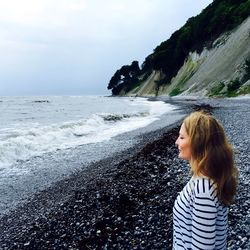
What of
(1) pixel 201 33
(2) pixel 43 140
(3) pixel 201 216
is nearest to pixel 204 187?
(3) pixel 201 216

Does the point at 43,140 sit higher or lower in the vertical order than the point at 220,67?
lower

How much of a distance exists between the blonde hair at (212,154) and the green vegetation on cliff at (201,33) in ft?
262

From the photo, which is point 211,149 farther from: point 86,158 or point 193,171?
point 86,158

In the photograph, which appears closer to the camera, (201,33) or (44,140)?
(44,140)

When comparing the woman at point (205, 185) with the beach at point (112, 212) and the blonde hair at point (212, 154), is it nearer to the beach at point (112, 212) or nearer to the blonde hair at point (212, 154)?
the blonde hair at point (212, 154)

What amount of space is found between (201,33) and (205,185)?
95.7 metres

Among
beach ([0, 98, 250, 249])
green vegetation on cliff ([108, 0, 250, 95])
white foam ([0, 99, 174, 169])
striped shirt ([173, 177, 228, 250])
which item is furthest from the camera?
green vegetation on cliff ([108, 0, 250, 95])

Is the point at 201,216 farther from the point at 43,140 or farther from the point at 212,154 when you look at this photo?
the point at 43,140

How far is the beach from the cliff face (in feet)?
146

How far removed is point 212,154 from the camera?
3.19 metres

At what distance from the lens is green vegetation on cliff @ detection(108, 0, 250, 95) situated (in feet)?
264

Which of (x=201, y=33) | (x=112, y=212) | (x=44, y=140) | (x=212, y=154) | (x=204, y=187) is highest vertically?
(x=201, y=33)

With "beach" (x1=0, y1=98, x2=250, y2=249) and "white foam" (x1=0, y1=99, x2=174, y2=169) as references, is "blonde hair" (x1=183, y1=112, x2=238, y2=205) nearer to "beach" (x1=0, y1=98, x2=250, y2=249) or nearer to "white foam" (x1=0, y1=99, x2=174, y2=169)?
"beach" (x1=0, y1=98, x2=250, y2=249)

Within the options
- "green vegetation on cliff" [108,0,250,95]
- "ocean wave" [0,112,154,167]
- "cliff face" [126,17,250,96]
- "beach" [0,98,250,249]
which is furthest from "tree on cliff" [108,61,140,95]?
"beach" [0,98,250,249]
